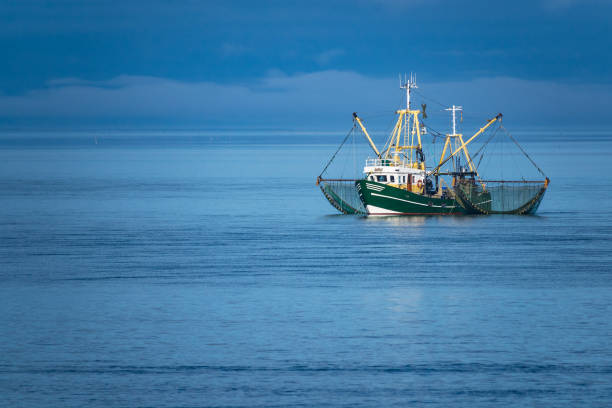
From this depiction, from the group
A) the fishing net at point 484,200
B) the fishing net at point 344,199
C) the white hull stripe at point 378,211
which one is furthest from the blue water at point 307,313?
the fishing net at point 344,199

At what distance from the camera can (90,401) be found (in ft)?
112

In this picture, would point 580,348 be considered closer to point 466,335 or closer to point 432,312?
point 466,335

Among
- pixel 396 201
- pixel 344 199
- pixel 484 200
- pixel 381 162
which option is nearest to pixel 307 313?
pixel 396 201

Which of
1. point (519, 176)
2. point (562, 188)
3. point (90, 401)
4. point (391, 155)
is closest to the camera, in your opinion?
point (90, 401)

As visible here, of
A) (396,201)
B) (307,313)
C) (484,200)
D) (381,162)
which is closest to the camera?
(307,313)

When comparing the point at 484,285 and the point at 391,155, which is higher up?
the point at 391,155

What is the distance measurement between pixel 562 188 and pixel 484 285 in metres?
96.9

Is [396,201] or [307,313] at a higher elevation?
[396,201]

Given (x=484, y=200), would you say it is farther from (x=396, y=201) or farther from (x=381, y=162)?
(x=381, y=162)

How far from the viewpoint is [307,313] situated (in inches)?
1887

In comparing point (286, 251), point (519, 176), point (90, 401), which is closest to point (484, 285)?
point (286, 251)

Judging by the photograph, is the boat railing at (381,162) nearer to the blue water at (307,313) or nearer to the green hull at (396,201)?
the green hull at (396,201)

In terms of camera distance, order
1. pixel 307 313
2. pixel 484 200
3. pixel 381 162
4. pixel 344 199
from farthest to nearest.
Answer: pixel 344 199, pixel 484 200, pixel 381 162, pixel 307 313

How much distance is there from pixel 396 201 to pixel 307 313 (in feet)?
155
